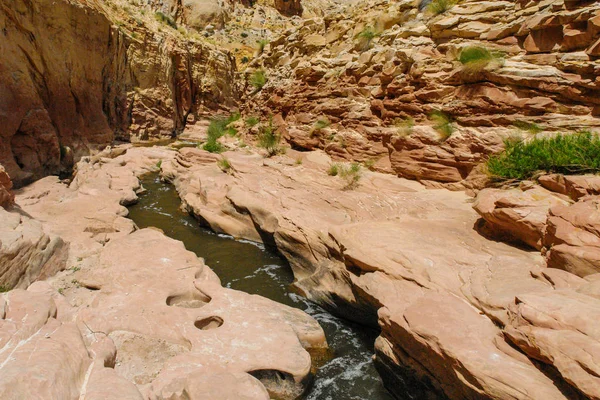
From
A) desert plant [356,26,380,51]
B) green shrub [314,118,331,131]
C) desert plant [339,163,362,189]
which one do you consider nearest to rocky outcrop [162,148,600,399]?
desert plant [339,163,362,189]

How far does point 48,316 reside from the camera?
3951 mm

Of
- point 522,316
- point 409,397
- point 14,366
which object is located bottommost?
point 409,397

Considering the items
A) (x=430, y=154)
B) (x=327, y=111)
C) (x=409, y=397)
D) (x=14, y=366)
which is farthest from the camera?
(x=327, y=111)

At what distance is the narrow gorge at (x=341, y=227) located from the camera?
3508 millimetres

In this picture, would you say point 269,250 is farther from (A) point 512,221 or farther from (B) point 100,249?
(A) point 512,221

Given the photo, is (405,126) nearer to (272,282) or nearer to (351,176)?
(351,176)

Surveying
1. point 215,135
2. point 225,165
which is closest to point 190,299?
point 225,165

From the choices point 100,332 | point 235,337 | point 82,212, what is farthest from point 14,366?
point 82,212

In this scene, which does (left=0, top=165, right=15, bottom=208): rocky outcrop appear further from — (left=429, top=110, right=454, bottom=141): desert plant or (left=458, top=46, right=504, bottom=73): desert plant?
(left=458, top=46, right=504, bottom=73): desert plant

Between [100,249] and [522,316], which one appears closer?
[522,316]

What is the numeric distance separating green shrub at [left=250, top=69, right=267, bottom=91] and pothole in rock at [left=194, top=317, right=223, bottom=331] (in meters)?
14.4

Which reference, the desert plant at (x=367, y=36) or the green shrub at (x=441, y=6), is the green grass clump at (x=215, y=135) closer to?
the desert plant at (x=367, y=36)

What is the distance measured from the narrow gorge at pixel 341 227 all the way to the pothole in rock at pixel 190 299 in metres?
0.04

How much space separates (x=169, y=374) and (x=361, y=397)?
2486mm
